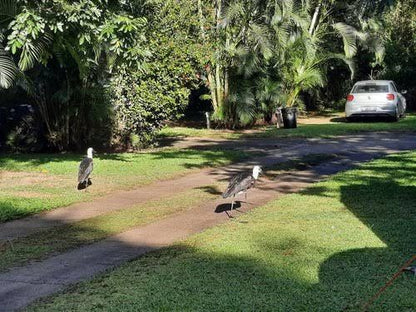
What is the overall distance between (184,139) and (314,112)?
14059 mm

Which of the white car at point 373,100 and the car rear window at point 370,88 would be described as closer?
the white car at point 373,100

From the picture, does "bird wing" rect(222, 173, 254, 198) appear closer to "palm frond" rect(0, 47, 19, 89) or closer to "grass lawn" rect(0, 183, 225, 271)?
"grass lawn" rect(0, 183, 225, 271)

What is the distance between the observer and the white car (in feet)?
80.2

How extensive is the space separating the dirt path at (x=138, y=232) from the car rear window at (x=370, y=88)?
30.8 ft

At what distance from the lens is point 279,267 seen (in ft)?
19.9

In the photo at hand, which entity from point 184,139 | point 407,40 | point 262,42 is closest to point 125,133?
point 184,139

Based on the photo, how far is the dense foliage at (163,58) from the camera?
11.9m

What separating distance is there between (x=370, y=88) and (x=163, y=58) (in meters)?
10.8

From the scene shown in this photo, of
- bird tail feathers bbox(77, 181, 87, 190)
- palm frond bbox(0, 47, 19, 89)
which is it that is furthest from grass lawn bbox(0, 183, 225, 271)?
palm frond bbox(0, 47, 19, 89)

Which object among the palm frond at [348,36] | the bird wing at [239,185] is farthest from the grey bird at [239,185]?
the palm frond at [348,36]

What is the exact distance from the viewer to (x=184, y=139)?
2102cm

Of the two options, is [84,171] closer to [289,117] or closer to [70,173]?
[70,173]

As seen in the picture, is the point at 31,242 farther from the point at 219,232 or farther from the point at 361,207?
the point at 361,207

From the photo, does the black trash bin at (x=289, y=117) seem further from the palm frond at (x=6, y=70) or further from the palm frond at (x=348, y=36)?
the palm frond at (x=6, y=70)
